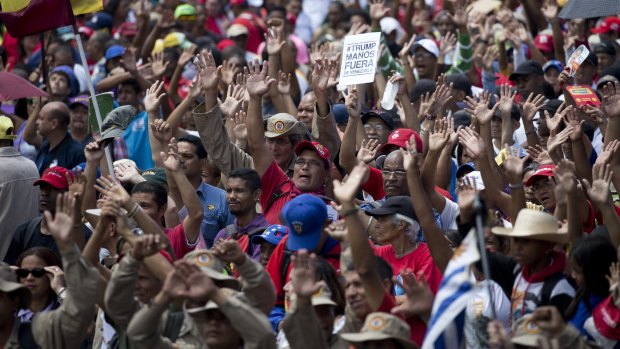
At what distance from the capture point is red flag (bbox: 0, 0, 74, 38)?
1065cm

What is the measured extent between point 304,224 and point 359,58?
12.2 feet

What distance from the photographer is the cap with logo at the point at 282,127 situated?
10109 mm

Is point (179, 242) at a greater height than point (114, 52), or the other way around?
point (179, 242)

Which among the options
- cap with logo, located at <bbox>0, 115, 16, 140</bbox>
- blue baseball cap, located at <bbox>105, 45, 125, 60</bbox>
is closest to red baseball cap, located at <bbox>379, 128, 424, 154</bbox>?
cap with logo, located at <bbox>0, 115, 16, 140</bbox>

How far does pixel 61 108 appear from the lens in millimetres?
12211

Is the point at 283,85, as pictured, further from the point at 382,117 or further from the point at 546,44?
the point at 546,44

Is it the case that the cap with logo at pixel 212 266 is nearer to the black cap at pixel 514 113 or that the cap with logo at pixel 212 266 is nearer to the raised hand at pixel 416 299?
the raised hand at pixel 416 299

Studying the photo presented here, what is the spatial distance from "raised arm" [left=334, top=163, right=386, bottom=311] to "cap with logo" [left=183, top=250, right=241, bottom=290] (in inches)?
26.9

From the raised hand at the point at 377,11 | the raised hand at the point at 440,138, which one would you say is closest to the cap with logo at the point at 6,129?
the raised hand at the point at 440,138

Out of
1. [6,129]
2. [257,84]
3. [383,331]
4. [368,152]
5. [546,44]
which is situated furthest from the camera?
[546,44]

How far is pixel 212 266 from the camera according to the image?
7.10m

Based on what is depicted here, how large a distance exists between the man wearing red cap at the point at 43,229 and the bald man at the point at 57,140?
2077 mm

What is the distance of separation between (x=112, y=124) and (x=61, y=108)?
258 centimetres

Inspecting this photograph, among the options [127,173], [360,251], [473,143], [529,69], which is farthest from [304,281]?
[529,69]
